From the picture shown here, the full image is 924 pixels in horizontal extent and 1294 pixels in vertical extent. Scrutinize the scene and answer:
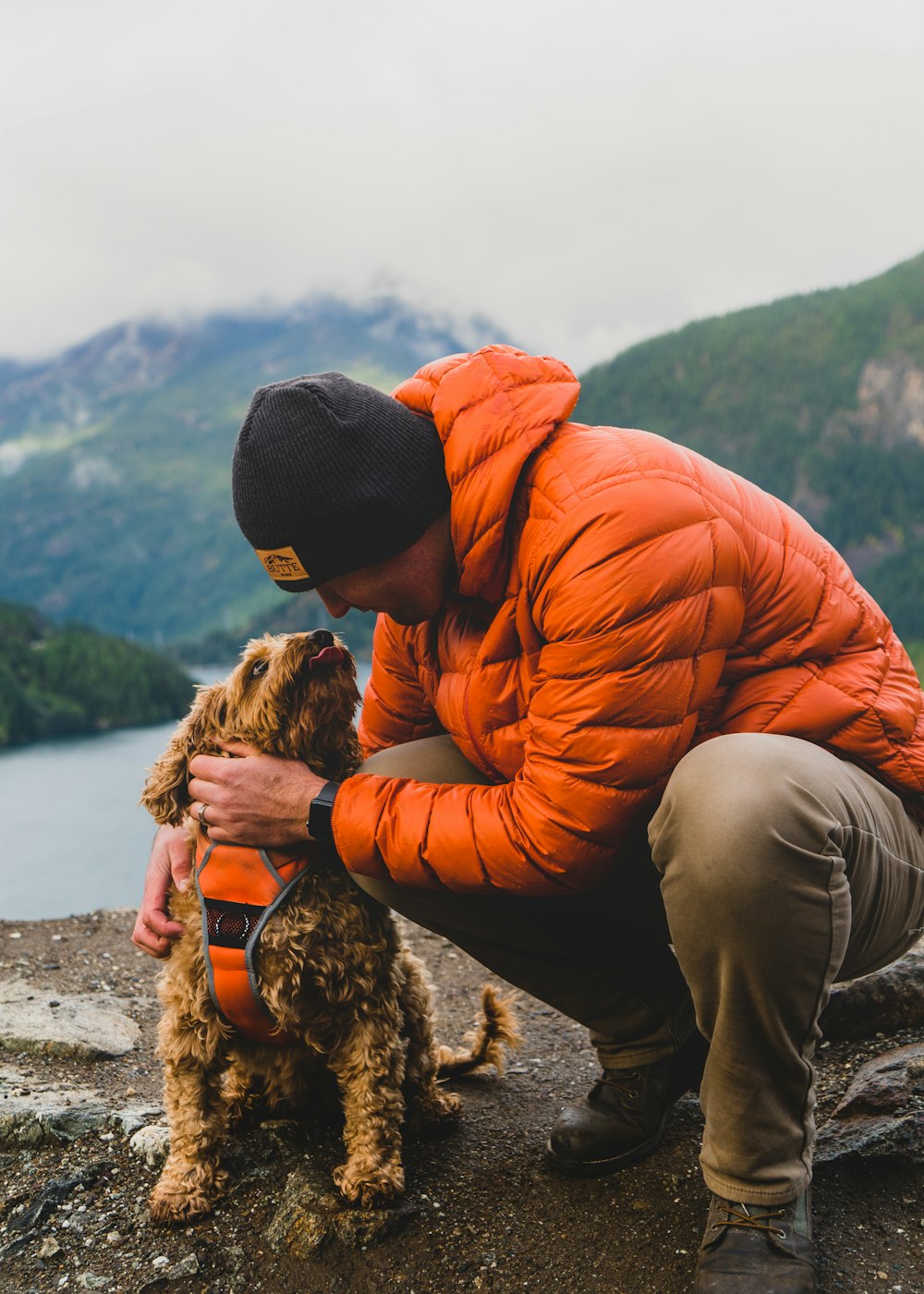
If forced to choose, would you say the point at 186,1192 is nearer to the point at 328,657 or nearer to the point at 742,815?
the point at 328,657

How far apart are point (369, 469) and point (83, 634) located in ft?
83.9

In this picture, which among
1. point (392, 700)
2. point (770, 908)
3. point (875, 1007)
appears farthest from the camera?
point (875, 1007)

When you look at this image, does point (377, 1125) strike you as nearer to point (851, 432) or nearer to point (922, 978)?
point (922, 978)

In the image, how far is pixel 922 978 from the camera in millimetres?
3947

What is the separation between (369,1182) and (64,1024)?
2234 mm

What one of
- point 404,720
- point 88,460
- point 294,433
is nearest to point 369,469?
point 294,433

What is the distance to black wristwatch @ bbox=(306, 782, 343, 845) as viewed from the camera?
115 inches

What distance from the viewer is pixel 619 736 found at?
2.38 meters

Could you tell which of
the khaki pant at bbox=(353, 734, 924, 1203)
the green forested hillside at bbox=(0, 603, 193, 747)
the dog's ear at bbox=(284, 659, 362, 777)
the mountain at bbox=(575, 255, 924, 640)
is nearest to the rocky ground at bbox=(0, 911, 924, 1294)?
the khaki pant at bbox=(353, 734, 924, 1203)

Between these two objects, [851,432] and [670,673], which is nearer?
[670,673]

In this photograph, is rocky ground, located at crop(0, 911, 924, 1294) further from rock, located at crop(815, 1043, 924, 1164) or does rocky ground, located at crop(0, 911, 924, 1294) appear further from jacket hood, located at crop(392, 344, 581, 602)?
jacket hood, located at crop(392, 344, 581, 602)

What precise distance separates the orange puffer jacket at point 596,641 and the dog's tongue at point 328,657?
538 millimetres

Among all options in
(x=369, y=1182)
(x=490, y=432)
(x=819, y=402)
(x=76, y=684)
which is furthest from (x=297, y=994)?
(x=819, y=402)

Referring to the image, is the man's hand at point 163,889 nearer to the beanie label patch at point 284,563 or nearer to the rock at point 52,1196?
the rock at point 52,1196
